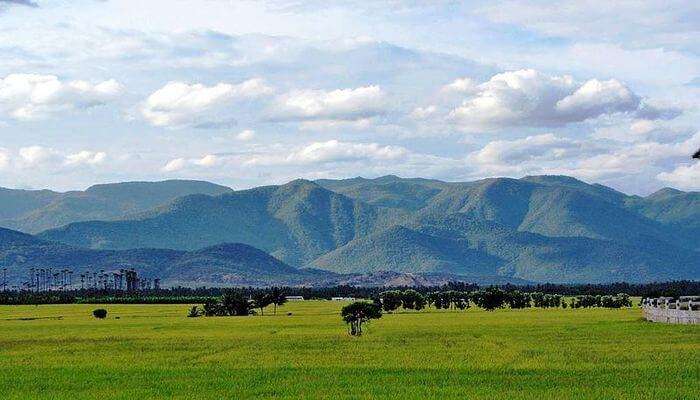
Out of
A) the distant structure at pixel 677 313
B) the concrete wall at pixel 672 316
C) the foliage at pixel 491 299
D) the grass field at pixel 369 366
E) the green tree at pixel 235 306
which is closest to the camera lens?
the grass field at pixel 369 366

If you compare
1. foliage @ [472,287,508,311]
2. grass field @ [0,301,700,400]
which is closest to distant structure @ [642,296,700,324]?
grass field @ [0,301,700,400]

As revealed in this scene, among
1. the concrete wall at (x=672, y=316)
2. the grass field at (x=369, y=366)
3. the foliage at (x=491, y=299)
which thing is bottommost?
the grass field at (x=369, y=366)

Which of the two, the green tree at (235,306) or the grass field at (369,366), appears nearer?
the grass field at (369,366)

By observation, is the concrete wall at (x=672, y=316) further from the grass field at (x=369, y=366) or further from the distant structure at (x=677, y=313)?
the grass field at (x=369, y=366)

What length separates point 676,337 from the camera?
214 ft

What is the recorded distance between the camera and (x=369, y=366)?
1980 inches

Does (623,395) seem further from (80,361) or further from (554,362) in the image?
(80,361)

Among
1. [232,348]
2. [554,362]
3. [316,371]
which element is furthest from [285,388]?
[232,348]

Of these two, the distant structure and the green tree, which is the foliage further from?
the distant structure

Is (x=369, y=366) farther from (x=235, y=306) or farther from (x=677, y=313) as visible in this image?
(x=235, y=306)

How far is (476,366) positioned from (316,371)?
22.6ft

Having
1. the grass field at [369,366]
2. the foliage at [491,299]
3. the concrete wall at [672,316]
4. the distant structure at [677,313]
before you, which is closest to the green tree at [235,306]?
the foliage at [491,299]

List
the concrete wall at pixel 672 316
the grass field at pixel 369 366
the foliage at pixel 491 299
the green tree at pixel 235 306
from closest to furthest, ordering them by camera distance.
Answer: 1. the grass field at pixel 369 366
2. the concrete wall at pixel 672 316
3. the green tree at pixel 235 306
4. the foliage at pixel 491 299

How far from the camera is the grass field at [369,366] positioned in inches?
1572
